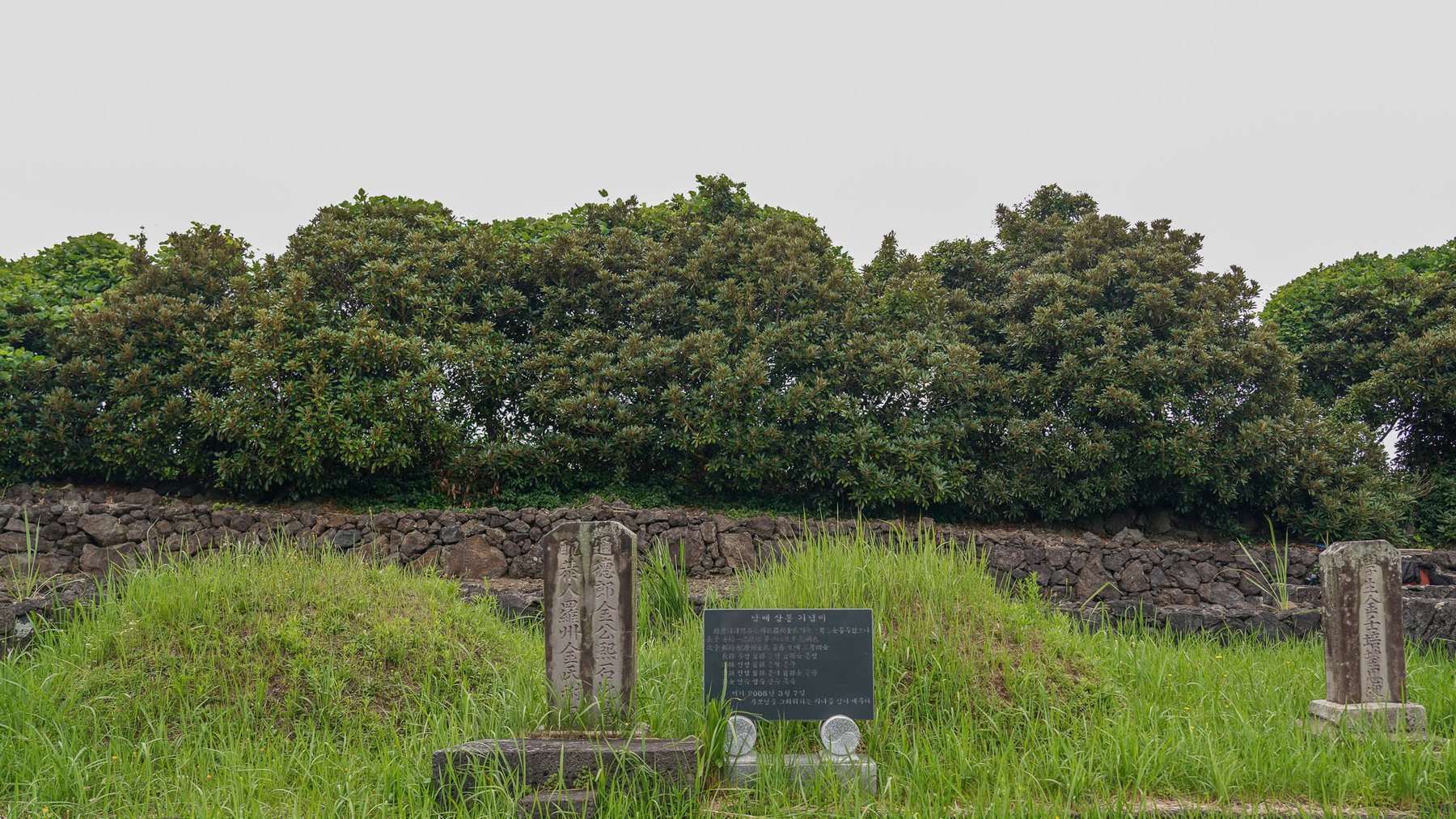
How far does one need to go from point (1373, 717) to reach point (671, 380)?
7.48 metres

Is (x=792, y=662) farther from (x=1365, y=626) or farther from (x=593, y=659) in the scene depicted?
(x=1365, y=626)

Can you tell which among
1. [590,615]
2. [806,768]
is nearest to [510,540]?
[590,615]

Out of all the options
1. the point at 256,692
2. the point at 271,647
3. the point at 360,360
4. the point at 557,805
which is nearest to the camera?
the point at 557,805

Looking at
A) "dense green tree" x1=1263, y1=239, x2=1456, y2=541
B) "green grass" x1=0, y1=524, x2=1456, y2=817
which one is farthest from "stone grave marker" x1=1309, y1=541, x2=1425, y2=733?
"dense green tree" x1=1263, y1=239, x2=1456, y2=541

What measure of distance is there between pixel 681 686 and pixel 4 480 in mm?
9816

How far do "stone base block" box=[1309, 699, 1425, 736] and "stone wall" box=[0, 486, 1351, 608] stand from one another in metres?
4.11

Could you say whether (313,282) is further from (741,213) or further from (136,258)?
(741,213)

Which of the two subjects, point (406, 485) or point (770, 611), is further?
point (406, 485)

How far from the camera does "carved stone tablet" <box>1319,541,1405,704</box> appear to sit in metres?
5.60

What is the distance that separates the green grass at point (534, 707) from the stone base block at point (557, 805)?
0.35ft

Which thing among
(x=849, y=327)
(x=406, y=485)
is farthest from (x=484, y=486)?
(x=849, y=327)

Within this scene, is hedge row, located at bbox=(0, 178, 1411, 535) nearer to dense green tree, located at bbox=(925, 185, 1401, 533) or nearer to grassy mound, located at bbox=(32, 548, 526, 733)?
dense green tree, located at bbox=(925, 185, 1401, 533)

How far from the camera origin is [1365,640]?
5672 mm

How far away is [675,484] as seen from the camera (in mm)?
11211
